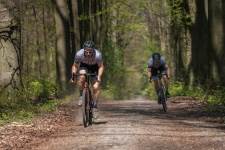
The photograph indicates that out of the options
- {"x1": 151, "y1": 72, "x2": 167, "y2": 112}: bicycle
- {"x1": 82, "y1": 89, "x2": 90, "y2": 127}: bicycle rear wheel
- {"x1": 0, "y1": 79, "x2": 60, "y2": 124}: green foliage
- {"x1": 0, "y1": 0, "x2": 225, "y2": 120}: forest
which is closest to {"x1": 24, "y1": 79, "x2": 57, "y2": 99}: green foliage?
{"x1": 0, "y1": 0, "x2": 225, "y2": 120}: forest

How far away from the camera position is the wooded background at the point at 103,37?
16719mm

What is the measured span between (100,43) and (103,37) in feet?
2.01

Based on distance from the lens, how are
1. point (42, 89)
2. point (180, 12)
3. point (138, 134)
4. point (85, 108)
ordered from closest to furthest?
point (138, 134), point (85, 108), point (42, 89), point (180, 12)

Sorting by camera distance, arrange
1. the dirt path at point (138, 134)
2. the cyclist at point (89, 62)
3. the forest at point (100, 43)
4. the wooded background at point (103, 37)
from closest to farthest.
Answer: the dirt path at point (138, 134) < the cyclist at point (89, 62) < the forest at point (100, 43) < the wooded background at point (103, 37)

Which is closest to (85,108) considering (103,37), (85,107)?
(85,107)

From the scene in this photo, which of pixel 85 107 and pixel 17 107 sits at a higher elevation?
pixel 85 107

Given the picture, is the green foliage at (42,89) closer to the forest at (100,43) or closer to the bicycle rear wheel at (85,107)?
the forest at (100,43)

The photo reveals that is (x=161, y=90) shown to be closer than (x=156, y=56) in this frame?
No

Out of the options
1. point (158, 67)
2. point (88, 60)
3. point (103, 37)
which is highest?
point (103, 37)

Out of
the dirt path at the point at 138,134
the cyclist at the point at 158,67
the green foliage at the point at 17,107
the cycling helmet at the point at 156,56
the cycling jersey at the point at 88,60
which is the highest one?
the cycling jersey at the point at 88,60

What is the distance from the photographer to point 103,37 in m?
42.4

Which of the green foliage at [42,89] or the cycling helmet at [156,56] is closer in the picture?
the cycling helmet at [156,56]

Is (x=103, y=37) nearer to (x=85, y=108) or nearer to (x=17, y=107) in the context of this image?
(x=17, y=107)

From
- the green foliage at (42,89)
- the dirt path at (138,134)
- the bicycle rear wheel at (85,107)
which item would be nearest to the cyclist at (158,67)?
the dirt path at (138,134)
